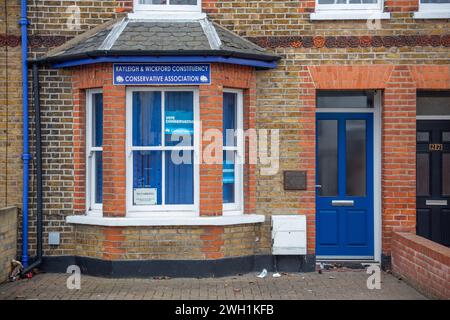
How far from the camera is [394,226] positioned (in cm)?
1052

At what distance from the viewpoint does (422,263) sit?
29.4 ft

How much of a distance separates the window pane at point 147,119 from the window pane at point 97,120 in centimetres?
60

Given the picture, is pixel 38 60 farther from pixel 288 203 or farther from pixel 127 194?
pixel 288 203

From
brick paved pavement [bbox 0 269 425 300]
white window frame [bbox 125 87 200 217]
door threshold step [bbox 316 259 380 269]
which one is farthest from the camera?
door threshold step [bbox 316 259 380 269]

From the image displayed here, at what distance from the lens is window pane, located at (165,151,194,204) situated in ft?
33.7

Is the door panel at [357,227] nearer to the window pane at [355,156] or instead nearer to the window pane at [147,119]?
the window pane at [355,156]

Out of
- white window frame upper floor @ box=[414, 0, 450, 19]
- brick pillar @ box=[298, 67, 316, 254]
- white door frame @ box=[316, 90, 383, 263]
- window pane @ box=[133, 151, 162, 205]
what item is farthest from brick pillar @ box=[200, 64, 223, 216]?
white window frame upper floor @ box=[414, 0, 450, 19]

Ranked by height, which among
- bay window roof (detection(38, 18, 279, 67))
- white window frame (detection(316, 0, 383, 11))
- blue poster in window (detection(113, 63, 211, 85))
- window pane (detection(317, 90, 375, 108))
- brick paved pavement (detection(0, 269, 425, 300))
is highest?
white window frame (detection(316, 0, 383, 11))

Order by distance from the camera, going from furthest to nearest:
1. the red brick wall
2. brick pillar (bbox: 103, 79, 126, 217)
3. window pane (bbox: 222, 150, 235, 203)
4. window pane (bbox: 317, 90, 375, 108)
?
window pane (bbox: 317, 90, 375, 108), window pane (bbox: 222, 150, 235, 203), brick pillar (bbox: 103, 79, 126, 217), the red brick wall

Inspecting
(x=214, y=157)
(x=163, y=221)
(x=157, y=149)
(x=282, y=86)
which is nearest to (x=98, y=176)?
(x=157, y=149)

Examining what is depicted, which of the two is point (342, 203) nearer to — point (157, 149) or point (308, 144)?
point (308, 144)

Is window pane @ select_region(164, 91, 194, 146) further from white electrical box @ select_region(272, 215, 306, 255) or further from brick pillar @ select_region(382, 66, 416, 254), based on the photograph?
brick pillar @ select_region(382, 66, 416, 254)

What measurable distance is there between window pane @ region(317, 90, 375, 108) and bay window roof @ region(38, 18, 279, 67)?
123 centimetres

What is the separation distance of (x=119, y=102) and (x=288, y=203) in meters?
3.05
